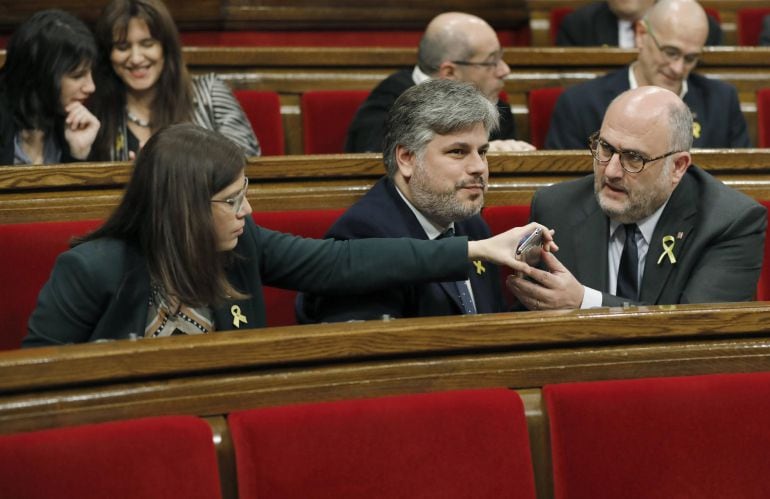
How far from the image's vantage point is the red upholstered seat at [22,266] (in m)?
0.95

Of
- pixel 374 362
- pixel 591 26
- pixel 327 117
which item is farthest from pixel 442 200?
pixel 591 26

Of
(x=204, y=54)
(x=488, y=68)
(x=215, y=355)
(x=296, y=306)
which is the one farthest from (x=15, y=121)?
(x=215, y=355)

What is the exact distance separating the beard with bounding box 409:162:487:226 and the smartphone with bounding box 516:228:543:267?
69mm

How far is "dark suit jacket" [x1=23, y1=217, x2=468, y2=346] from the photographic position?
790 mm

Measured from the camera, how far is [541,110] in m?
1.49

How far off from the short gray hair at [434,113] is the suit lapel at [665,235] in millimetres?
175

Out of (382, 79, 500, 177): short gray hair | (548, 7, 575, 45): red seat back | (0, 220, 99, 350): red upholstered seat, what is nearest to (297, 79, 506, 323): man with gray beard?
(382, 79, 500, 177): short gray hair

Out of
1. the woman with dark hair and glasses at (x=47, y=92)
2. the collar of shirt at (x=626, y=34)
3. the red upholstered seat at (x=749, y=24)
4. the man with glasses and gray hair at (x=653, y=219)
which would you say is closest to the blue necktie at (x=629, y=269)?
the man with glasses and gray hair at (x=653, y=219)

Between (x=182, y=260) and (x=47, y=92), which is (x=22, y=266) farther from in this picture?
(x=47, y=92)

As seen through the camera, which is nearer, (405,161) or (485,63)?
(405,161)

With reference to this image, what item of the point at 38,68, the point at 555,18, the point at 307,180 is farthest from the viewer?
the point at 555,18

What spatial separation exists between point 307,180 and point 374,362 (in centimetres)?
44

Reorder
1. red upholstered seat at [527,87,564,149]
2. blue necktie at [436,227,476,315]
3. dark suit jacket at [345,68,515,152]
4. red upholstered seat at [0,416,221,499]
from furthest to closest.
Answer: red upholstered seat at [527,87,564,149] → dark suit jacket at [345,68,515,152] → blue necktie at [436,227,476,315] → red upholstered seat at [0,416,221,499]

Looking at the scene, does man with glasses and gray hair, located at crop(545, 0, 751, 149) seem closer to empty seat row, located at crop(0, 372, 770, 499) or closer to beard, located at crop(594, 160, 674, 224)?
beard, located at crop(594, 160, 674, 224)
